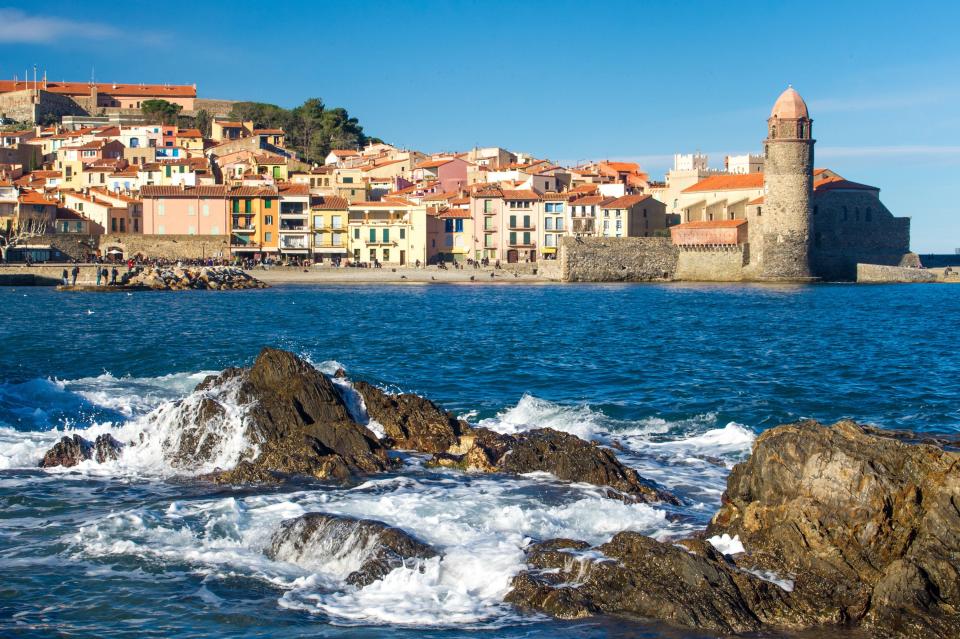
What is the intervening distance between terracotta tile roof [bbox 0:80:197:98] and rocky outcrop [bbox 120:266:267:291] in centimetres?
6310

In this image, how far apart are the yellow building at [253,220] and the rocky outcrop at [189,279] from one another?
8811 millimetres

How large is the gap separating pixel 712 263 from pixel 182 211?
36117 millimetres

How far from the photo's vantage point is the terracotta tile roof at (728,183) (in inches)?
2977

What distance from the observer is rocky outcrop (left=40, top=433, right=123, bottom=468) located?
14.2m

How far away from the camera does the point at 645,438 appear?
665 inches

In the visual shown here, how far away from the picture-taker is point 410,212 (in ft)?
246

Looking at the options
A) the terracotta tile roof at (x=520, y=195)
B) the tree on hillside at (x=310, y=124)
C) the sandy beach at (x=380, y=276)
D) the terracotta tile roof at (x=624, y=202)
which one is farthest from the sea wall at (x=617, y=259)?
the tree on hillside at (x=310, y=124)

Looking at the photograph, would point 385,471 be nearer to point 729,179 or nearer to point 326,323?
point 326,323

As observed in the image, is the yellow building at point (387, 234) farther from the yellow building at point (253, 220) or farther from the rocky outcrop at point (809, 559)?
the rocky outcrop at point (809, 559)

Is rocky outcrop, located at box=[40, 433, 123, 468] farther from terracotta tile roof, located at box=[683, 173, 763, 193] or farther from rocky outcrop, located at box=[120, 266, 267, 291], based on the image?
terracotta tile roof, located at box=[683, 173, 763, 193]

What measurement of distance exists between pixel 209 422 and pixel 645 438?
6.72m

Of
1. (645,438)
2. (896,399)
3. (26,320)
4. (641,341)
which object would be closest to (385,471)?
(645,438)

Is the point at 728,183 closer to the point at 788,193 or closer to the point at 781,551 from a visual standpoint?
the point at 788,193

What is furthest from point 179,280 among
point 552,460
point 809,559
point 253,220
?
point 809,559
